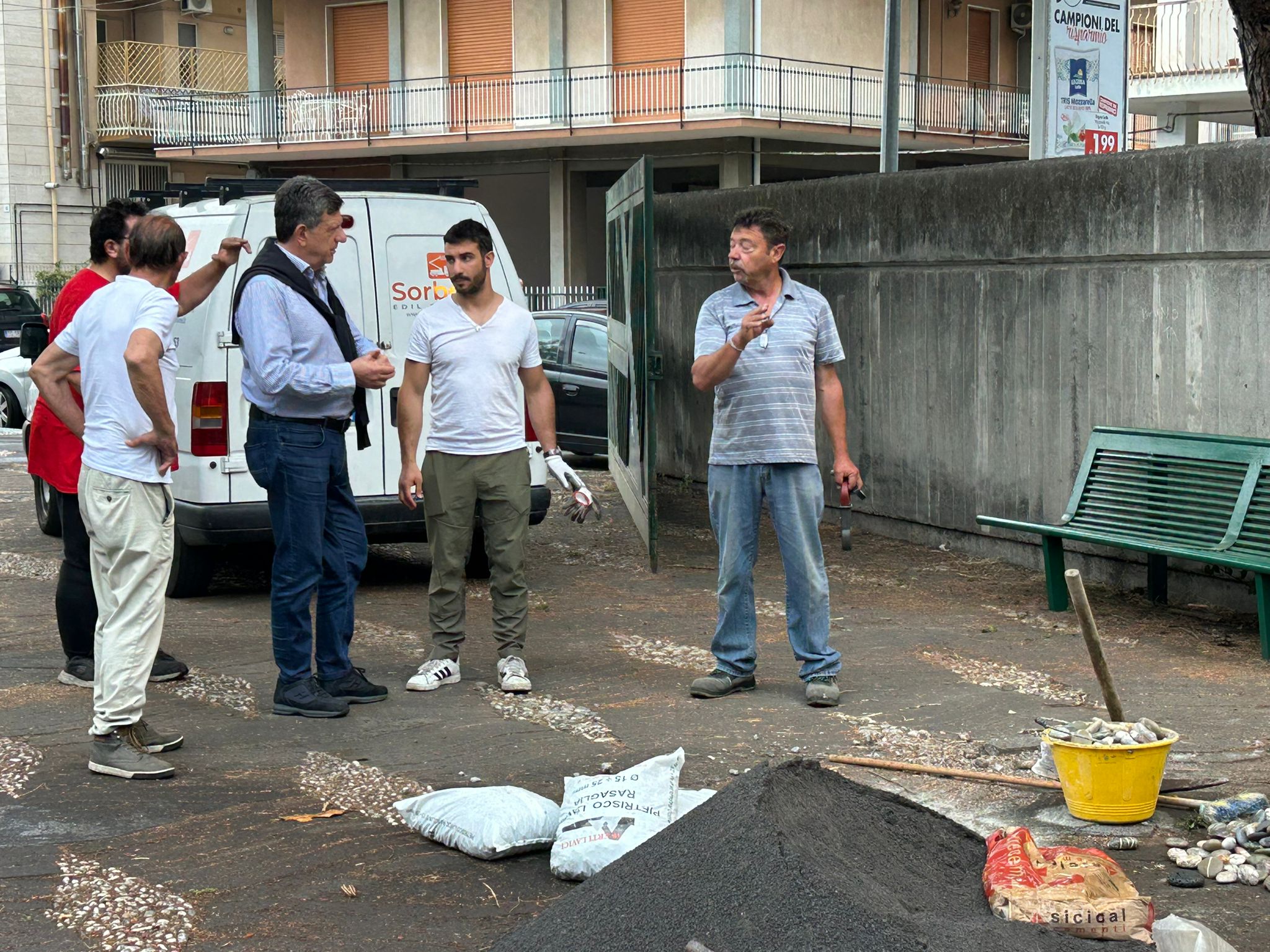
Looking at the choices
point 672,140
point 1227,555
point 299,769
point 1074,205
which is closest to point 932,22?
point 672,140

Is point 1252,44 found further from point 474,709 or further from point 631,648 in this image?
point 474,709

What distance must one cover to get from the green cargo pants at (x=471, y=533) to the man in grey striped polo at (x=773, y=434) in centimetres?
90

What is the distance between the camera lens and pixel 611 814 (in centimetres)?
481

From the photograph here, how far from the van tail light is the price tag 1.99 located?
6.68 metres

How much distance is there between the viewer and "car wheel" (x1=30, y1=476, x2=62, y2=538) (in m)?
11.3

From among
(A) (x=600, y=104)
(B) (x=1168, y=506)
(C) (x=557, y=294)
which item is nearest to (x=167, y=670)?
(B) (x=1168, y=506)

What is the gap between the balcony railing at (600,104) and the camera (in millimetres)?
30703

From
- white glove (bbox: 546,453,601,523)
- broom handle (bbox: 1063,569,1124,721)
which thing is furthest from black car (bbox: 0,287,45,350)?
broom handle (bbox: 1063,569,1124,721)

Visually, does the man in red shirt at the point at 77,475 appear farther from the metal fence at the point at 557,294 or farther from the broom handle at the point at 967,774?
the metal fence at the point at 557,294

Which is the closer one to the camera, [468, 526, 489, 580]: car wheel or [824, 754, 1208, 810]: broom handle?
[824, 754, 1208, 810]: broom handle

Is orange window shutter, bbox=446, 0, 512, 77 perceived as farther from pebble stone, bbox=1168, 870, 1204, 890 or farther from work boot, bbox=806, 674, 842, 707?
pebble stone, bbox=1168, 870, 1204, 890

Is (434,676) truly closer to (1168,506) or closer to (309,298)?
(309,298)

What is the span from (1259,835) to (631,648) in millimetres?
3647

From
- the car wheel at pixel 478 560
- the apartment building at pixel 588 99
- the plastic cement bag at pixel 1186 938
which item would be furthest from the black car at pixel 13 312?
the plastic cement bag at pixel 1186 938
